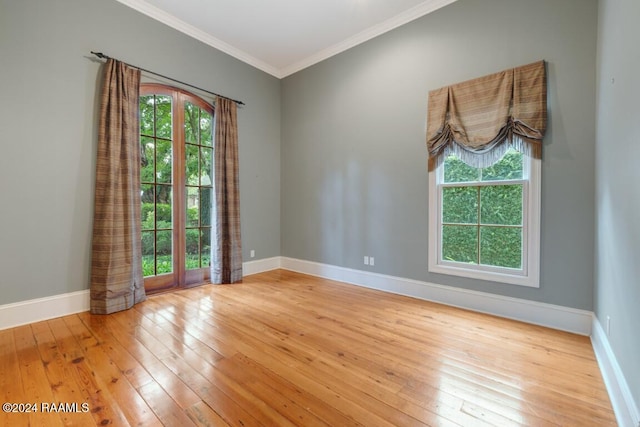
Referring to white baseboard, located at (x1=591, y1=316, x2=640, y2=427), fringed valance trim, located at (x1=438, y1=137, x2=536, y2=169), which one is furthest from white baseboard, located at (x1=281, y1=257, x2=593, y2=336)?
→ fringed valance trim, located at (x1=438, y1=137, x2=536, y2=169)

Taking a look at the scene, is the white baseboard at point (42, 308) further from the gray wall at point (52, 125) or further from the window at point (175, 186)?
the window at point (175, 186)

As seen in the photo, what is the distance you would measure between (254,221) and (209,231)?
747mm

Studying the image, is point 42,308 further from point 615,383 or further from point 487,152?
point 487,152

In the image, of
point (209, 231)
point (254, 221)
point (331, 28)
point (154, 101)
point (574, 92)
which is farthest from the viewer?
point (254, 221)

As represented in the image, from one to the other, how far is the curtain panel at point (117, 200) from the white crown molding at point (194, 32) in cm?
80

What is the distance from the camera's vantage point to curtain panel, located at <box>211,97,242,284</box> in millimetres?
3904

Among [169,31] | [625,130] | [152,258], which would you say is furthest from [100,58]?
[625,130]

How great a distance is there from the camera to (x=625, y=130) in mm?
1526

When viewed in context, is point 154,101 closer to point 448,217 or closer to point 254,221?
point 254,221

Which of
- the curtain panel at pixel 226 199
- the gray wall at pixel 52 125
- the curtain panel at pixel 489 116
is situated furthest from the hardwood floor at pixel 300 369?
the curtain panel at pixel 489 116

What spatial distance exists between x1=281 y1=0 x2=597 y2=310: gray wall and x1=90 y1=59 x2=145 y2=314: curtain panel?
232 cm

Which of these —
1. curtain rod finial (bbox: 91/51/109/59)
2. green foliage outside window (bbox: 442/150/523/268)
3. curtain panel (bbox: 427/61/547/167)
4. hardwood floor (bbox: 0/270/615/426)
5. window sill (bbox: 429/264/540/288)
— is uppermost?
curtain rod finial (bbox: 91/51/109/59)

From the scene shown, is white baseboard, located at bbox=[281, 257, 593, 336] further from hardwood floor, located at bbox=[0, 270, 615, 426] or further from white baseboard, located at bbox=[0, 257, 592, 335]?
hardwood floor, located at bbox=[0, 270, 615, 426]

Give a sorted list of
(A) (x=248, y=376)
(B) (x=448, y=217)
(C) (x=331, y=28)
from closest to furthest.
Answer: (A) (x=248, y=376)
(B) (x=448, y=217)
(C) (x=331, y=28)
